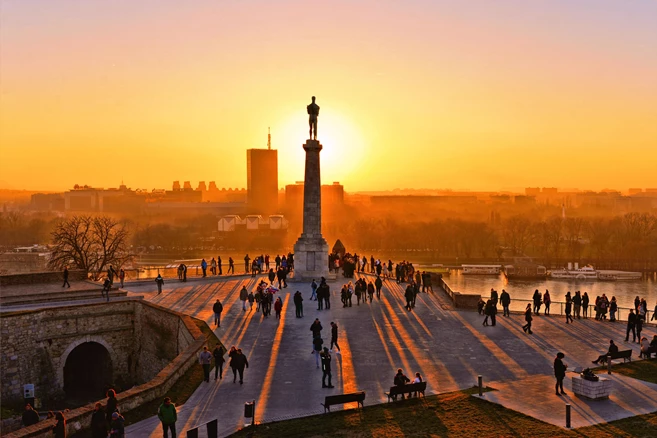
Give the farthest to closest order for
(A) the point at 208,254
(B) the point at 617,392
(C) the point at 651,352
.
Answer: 1. (A) the point at 208,254
2. (C) the point at 651,352
3. (B) the point at 617,392

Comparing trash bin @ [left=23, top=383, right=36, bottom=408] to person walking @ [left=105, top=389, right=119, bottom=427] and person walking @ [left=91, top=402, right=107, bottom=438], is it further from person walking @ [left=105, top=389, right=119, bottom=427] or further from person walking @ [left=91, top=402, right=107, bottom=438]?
person walking @ [left=91, top=402, right=107, bottom=438]

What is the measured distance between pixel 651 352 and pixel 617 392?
4.37 meters

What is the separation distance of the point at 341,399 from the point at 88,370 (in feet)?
61.8

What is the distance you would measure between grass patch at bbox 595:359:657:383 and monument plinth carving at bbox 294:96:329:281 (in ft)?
61.2

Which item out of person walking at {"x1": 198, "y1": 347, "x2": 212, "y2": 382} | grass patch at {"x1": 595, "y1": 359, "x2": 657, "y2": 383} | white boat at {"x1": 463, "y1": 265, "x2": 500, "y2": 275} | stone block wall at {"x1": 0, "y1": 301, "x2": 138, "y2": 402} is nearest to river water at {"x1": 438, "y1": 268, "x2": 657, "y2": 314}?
white boat at {"x1": 463, "y1": 265, "x2": 500, "y2": 275}

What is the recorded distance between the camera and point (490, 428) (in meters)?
13.4

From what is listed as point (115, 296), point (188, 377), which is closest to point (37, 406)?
point (115, 296)

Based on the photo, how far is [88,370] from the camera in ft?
94.6

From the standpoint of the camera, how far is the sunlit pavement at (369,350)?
50.6 ft

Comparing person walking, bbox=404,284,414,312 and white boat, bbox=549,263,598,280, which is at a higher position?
person walking, bbox=404,284,414,312

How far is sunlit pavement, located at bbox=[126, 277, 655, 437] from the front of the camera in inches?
607

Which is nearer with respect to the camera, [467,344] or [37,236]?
[467,344]

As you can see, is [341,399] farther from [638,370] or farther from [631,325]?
[631,325]

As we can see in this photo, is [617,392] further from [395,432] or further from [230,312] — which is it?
[230,312]
